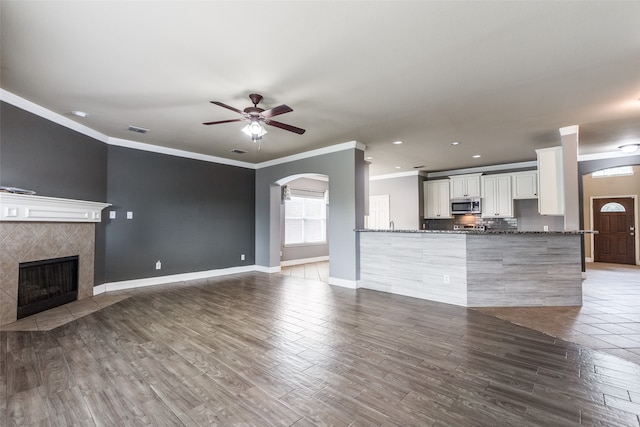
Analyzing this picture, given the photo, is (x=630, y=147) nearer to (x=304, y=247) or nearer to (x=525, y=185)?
(x=525, y=185)

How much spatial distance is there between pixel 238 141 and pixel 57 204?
8.92ft

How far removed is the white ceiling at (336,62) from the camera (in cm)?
210

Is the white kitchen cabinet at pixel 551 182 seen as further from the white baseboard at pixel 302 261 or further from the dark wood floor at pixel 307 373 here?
the white baseboard at pixel 302 261

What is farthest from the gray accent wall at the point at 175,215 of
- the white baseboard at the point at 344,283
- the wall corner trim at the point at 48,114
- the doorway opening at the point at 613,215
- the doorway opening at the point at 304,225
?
the doorway opening at the point at 613,215

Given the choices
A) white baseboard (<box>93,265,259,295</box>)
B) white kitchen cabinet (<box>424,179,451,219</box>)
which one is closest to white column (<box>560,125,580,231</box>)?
white kitchen cabinet (<box>424,179,451,219</box>)

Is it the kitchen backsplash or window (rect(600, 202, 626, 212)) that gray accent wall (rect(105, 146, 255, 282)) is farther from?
window (rect(600, 202, 626, 212))

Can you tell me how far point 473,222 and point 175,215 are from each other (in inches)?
290

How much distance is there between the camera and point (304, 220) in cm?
885

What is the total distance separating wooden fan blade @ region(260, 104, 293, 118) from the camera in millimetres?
2927

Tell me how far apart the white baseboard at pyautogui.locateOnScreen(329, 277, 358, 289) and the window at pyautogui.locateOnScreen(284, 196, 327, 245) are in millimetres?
2879

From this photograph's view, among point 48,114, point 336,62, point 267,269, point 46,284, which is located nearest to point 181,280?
point 267,269

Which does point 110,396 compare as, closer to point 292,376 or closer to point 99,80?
point 292,376

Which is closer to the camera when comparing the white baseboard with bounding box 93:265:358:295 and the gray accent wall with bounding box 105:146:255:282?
the white baseboard with bounding box 93:265:358:295

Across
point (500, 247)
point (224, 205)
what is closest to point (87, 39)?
point (224, 205)
